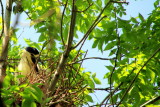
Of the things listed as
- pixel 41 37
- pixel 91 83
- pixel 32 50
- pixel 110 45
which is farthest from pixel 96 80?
pixel 32 50

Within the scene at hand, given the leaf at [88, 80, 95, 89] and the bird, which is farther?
the bird

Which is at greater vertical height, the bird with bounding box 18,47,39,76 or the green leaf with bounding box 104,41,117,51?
the green leaf with bounding box 104,41,117,51

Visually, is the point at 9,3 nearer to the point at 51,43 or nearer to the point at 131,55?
the point at 131,55

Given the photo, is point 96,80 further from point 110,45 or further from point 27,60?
point 27,60

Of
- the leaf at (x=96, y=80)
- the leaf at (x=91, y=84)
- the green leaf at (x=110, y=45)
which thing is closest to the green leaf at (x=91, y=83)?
the leaf at (x=91, y=84)

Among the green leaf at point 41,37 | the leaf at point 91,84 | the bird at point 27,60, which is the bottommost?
the leaf at point 91,84

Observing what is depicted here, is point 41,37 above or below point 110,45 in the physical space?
above

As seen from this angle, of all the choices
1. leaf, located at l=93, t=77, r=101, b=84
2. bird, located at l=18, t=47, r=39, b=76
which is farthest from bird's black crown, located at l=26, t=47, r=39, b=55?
leaf, located at l=93, t=77, r=101, b=84

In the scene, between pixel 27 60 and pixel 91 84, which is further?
pixel 27 60

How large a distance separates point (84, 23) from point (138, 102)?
4.95ft

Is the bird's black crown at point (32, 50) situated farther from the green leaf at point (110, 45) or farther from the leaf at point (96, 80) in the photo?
the green leaf at point (110, 45)

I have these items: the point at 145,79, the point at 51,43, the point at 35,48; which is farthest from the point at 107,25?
Answer: the point at 51,43

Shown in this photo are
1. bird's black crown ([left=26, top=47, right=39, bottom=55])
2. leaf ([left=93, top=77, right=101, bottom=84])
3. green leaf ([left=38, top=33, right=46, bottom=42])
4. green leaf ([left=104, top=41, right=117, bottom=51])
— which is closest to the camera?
green leaf ([left=104, top=41, right=117, bottom=51])

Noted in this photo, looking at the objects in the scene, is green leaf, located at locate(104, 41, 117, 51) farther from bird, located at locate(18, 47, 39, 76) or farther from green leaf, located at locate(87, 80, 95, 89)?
bird, located at locate(18, 47, 39, 76)
